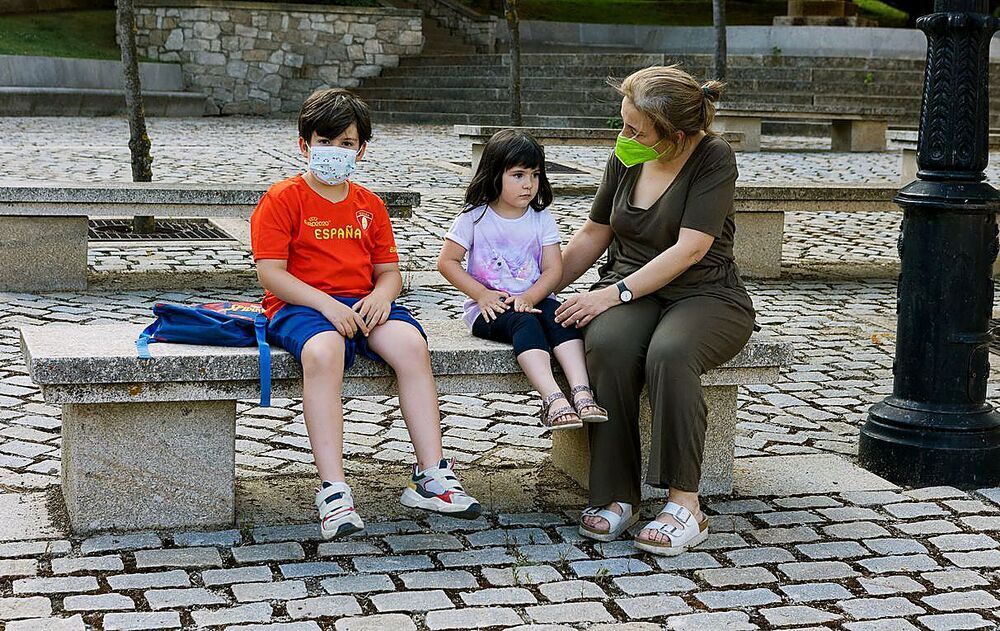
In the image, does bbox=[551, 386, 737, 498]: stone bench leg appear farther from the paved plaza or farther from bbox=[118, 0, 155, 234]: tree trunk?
bbox=[118, 0, 155, 234]: tree trunk

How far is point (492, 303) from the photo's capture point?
4.28 m

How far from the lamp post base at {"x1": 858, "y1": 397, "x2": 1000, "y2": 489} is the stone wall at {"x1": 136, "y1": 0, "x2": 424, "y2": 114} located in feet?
67.0

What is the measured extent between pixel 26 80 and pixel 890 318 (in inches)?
685

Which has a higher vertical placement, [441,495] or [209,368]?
[209,368]

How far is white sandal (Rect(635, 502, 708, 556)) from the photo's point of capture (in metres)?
3.89

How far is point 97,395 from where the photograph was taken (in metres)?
3.73

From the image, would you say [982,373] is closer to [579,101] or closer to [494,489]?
[494,489]

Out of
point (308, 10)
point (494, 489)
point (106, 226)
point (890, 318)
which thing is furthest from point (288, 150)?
point (494, 489)

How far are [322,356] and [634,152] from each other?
3.72ft

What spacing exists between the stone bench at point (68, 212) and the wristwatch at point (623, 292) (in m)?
3.72

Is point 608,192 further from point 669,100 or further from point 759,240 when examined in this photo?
point 759,240

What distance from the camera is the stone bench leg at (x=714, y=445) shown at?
14.3 ft

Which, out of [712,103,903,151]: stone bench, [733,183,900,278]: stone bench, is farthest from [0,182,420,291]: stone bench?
[712,103,903,151]: stone bench

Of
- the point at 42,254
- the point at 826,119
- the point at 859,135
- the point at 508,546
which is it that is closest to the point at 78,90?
the point at 826,119
